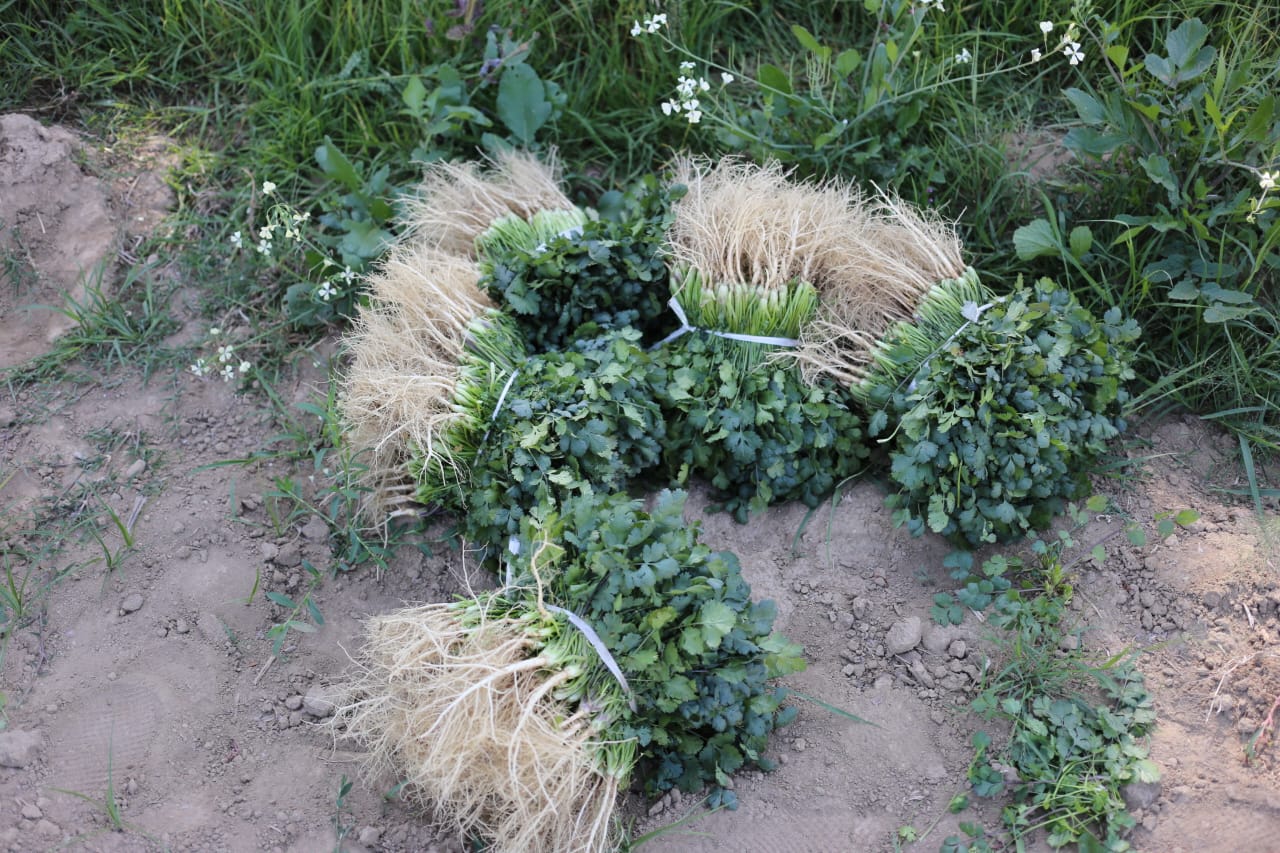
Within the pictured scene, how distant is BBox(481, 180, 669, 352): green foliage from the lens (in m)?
3.24

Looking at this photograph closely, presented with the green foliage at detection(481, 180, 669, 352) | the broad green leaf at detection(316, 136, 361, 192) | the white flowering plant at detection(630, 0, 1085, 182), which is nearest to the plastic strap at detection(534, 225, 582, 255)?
the green foliage at detection(481, 180, 669, 352)

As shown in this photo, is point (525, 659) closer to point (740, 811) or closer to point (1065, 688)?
point (740, 811)

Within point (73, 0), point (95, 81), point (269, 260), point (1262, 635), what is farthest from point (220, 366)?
point (1262, 635)

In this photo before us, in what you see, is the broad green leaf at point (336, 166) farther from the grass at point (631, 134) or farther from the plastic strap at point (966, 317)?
the plastic strap at point (966, 317)

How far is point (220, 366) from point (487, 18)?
1537mm

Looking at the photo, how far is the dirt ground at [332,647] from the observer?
8.62 feet

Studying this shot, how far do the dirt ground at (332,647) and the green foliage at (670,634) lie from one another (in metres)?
0.14

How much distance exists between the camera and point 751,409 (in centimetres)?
309

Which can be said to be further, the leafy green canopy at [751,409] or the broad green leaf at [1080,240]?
the broad green leaf at [1080,240]

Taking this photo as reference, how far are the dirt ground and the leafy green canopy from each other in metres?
0.12

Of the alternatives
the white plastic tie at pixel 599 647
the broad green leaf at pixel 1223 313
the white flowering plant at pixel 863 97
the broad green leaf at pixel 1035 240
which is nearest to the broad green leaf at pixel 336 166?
the white flowering plant at pixel 863 97

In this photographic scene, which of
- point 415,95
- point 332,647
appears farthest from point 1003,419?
point 415,95

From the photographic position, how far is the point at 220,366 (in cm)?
364

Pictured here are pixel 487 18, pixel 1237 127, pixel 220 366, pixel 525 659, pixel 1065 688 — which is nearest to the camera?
pixel 525 659
